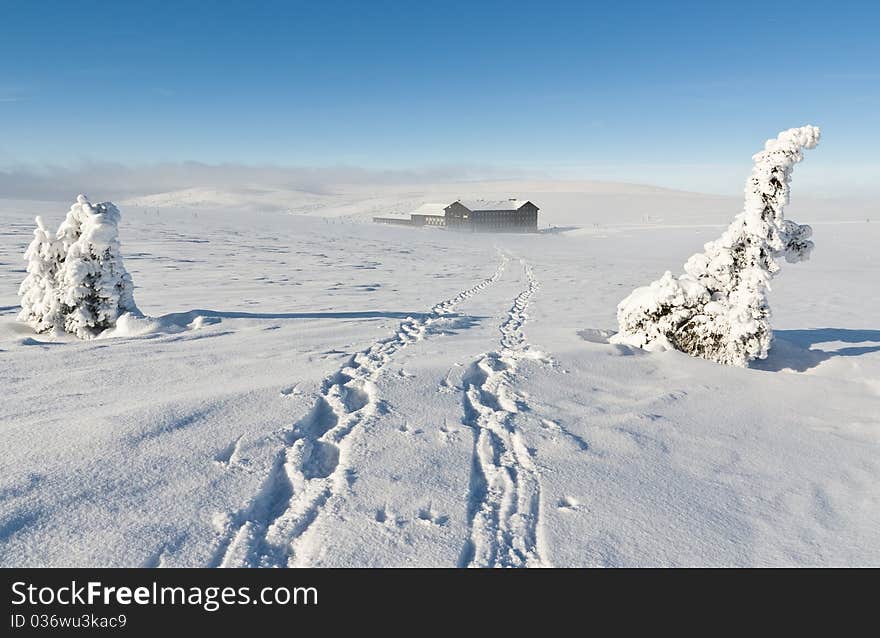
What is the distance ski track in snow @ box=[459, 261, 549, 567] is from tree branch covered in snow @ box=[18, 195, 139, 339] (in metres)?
8.02

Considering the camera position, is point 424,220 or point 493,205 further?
point 424,220

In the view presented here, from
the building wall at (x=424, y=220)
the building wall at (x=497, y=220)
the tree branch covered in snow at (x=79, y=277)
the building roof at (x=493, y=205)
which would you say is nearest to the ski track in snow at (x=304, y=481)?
the tree branch covered in snow at (x=79, y=277)

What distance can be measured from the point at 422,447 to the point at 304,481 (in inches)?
51.3

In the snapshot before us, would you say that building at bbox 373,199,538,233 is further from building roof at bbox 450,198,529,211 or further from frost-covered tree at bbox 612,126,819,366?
frost-covered tree at bbox 612,126,819,366

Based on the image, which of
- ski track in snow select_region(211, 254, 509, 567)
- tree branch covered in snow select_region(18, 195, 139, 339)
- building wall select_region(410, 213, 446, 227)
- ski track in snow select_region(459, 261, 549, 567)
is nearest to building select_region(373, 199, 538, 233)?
building wall select_region(410, 213, 446, 227)

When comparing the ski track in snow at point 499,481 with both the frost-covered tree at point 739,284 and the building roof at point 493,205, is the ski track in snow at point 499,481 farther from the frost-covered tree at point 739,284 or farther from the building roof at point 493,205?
the building roof at point 493,205

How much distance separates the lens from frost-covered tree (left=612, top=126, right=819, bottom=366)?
8.95 metres

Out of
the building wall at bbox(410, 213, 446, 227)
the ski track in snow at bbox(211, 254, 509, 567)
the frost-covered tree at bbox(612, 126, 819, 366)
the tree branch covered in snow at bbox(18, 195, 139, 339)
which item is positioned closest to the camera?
the ski track in snow at bbox(211, 254, 509, 567)

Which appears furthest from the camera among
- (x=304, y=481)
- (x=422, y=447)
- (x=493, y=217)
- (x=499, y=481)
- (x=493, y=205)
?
(x=493, y=205)

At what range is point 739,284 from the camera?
30.4 feet

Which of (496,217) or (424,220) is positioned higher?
(496,217)

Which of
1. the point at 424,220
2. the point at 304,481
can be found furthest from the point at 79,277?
the point at 424,220

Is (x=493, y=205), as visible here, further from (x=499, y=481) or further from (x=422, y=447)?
(x=499, y=481)
